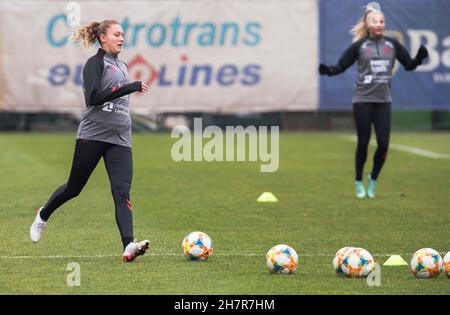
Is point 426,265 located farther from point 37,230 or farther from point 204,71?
→ point 204,71

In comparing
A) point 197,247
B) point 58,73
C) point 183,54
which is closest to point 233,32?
point 183,54

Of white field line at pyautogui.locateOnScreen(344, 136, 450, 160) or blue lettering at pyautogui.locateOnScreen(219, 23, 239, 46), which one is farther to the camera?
blue lettering at pyautogui.locateOnScreen(219, 23, 239, 46)

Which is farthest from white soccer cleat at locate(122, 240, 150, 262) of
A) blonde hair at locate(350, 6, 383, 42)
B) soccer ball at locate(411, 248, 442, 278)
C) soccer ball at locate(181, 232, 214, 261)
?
blonde hair at locate(350, 6, 383, 42)

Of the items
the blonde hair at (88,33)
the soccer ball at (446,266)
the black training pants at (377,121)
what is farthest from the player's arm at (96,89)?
the black training pants at (377,121)

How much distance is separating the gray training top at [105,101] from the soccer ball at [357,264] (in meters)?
2.26

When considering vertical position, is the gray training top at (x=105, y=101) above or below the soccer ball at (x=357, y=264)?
above

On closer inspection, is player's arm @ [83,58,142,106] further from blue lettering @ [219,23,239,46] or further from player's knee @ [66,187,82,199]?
blue lettering @ [219,23,239,46]

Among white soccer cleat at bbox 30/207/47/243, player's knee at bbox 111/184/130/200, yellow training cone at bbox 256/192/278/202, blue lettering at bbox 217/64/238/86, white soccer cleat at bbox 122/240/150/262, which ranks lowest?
white soccer cleat at bbox 122/240/150/262

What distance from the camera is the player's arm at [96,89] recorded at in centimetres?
920

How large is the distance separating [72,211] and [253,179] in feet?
16.3

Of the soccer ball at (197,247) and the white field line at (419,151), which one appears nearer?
the soccer ball at (197,247)

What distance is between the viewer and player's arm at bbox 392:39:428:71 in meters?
14.8

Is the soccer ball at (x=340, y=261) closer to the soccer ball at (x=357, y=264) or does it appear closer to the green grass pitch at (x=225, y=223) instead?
the soccer ball at (x=357, y=264)

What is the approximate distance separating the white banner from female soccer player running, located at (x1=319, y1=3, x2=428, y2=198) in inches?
455
